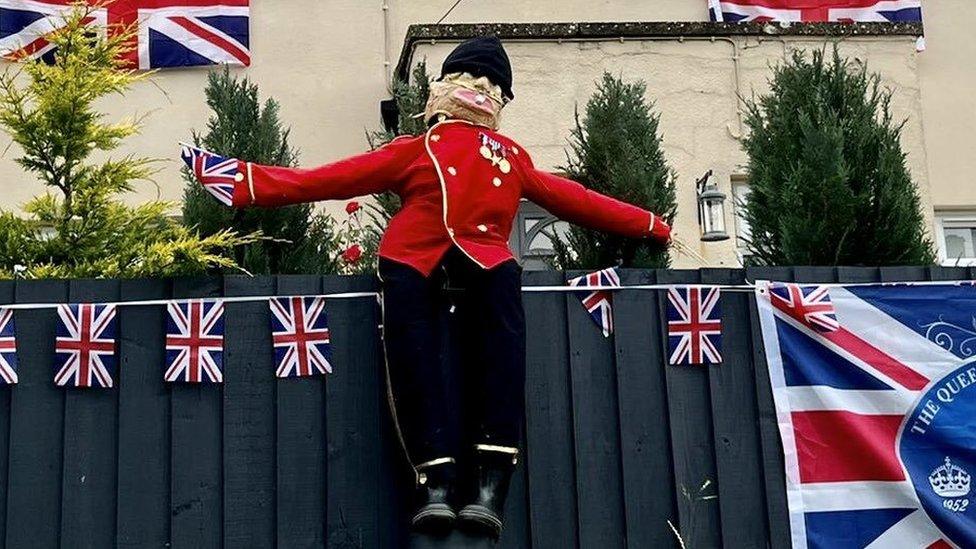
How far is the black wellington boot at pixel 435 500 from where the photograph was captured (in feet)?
12.7

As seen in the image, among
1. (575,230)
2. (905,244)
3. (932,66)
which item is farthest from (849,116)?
(932,66)

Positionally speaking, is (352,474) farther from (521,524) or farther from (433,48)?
(433,48)

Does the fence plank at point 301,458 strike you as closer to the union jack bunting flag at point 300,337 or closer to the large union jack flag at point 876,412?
the union jack bunting flag at point 300,337

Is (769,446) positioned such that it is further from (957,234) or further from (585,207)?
(957,234)

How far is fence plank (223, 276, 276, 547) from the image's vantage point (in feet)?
13.6

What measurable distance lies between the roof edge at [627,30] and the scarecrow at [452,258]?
314cm

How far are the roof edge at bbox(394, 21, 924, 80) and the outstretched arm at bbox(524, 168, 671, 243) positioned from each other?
319cm

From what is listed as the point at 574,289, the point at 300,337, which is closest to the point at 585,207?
the point at 574,289

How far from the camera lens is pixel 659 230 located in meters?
4.74

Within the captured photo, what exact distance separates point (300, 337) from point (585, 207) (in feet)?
3.95

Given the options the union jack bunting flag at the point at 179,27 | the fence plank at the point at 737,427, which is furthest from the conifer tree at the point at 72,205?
the union jack bunting flag at the point at 179,27

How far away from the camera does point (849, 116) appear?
5152 millimetres

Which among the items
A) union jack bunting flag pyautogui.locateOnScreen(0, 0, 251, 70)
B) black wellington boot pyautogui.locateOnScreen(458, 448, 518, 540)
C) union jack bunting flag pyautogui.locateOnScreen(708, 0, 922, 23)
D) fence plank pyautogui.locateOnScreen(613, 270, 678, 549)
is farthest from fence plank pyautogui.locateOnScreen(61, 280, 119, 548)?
union jack bunting flag pyautogui.locateOnScreen(708, 0, 922, 23)

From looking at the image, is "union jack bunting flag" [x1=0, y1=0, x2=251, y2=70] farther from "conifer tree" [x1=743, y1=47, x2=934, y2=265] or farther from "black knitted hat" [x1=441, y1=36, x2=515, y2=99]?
"conifer tree" [x1=743, y1=47, x2=934, y2=265]
